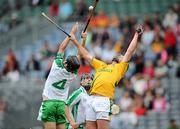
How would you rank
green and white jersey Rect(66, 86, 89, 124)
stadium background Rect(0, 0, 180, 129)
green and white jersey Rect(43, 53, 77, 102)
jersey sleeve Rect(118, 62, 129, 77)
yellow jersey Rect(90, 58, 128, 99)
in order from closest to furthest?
yellow jersey Rect(90, 58, 128, 99) → jersey sleeve Rect(118, 62, 129, 77) → green and white jersey Rect(43, 53, 77, 102) → green and white jersey Rect(66, 86, 89, 124) → stadium background Rect(0, 0, 180, 129)

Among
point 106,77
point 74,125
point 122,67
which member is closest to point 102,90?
point 106,77

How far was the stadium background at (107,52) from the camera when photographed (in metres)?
26.5

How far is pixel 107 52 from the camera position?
28.6 metres

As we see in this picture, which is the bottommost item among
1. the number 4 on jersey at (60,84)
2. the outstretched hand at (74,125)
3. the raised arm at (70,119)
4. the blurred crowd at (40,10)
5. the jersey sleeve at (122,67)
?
the outstretched hand at (74,125)

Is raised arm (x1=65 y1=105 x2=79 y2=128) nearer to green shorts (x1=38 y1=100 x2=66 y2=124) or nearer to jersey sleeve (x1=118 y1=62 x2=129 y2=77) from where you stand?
green shorts (x1=38 y1=100 x2=66 y2=124)

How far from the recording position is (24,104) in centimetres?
2722

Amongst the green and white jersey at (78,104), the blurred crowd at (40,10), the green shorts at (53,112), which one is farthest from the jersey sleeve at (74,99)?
the blurred crowd at (40,10)

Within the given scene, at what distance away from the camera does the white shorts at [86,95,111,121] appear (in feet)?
57.5

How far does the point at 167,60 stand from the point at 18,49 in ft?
21.1

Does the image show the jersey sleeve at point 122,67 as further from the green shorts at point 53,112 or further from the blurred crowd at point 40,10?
the blurred crowd at point 40,10

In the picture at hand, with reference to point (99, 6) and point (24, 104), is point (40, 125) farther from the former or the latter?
point (99, 6)

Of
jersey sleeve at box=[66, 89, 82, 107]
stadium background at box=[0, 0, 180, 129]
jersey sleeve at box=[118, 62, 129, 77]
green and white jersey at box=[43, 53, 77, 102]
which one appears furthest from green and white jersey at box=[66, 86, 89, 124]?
stadium background at box=[0, 0, 180, 129]

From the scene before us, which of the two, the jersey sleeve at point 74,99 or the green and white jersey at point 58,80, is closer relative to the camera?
the green and white jersey at point 58,80

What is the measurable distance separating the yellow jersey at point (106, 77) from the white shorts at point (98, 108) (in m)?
0.12
